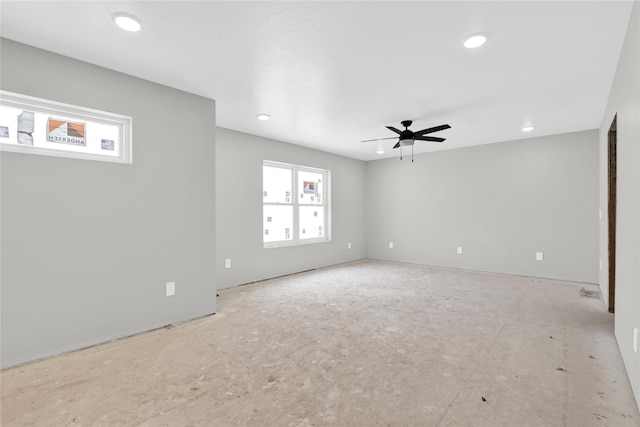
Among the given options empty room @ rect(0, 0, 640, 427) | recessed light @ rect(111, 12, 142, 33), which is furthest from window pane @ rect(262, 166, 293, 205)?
recessed light @ rect(111, 12, 142, 33)

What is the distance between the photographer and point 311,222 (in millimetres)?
6070

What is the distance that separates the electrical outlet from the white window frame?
1.23 meters

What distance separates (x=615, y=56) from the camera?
7.97 ft

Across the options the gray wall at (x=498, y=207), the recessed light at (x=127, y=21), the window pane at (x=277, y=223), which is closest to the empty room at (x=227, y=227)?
the recessed light at (x=127, y=21)

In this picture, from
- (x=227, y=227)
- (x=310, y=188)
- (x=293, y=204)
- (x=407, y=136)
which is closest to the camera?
(x=407, y=136)

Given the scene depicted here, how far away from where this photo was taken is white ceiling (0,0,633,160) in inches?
75.2

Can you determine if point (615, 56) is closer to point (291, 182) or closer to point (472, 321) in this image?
point (472, 321)

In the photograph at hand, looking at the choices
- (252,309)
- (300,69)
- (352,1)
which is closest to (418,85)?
(300,69)

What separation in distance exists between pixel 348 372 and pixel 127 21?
2781mm

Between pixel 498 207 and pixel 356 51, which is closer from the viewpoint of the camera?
pixel 356 51

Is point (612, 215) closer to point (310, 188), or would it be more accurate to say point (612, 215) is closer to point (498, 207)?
point (498, 207)

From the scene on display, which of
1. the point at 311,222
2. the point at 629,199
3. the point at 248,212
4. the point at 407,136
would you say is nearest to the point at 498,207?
the point at 407,136

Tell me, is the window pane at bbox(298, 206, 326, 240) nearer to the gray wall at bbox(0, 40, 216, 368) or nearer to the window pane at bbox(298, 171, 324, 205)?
the window pane at bbox(298, 171, 324, 205)

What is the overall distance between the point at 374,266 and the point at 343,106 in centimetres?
356
